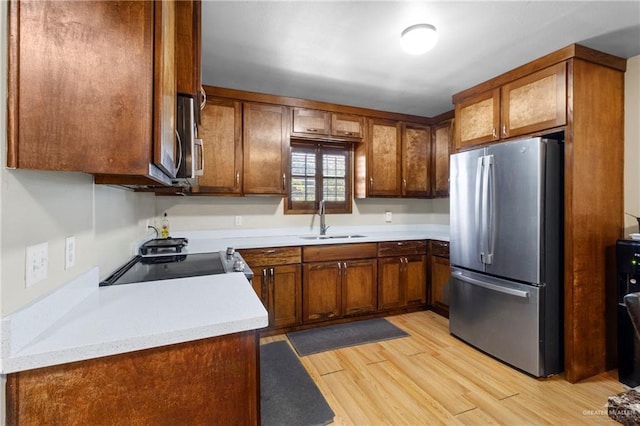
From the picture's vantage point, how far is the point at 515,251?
2.25 m

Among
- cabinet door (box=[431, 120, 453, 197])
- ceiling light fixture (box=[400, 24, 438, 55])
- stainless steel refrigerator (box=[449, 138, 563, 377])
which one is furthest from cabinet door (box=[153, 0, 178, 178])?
cabinet door (box=[431, 120, 453, 197])

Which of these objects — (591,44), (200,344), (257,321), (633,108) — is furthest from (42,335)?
(633,108)

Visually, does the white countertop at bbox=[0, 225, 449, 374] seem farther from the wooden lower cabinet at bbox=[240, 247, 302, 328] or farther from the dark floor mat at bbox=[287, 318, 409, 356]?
the dark floor mat at bbox=[287, 318, 409, 356]

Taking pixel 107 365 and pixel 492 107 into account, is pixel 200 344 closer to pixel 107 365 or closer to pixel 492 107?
pixel 107 365

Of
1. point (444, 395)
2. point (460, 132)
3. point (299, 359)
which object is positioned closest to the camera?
point (444, 395)

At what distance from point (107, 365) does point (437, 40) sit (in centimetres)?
241

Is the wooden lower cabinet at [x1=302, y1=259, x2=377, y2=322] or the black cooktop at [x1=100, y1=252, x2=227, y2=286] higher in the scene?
the black cooktop at [x1=100, y1=252, x2=227, y2=286]

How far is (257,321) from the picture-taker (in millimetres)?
959

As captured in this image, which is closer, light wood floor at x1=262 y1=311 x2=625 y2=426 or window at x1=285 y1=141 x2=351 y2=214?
light wood floor at x1=262 y1=311 x2=625 y2=426

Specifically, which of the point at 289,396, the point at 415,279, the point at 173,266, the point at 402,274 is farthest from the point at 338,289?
the point at 173,266

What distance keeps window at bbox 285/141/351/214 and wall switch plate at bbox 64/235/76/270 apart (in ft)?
7.74

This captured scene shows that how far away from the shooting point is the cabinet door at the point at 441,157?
3.56 meters

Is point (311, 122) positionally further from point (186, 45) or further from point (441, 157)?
point (186, 45)

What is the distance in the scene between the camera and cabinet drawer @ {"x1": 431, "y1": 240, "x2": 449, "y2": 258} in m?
3.21
